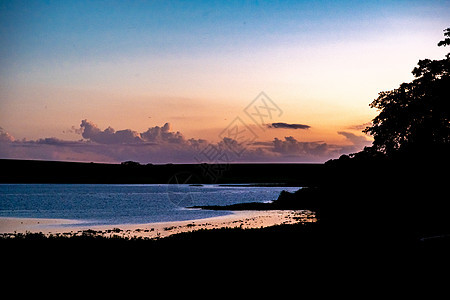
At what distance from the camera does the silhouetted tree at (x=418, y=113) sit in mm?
31750

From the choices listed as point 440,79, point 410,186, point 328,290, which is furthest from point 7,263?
point 440,79

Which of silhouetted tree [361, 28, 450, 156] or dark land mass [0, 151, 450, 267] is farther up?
silhouetted tree [361, 28, 450, 156]

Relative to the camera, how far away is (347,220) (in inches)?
1367

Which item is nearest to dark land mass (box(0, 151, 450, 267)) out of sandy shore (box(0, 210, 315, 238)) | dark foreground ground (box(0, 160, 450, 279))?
dark foreground ground (box(0, 160, 450, 279))

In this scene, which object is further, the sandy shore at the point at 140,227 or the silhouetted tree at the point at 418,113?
the sandy shore at the point at 140,227

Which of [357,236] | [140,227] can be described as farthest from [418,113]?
[140,227]

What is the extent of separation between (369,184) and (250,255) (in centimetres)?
1506

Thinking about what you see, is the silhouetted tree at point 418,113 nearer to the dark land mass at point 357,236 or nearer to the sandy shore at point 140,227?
the dark land mass at point 357,236

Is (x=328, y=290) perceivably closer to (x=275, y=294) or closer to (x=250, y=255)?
(x=275, y=294)

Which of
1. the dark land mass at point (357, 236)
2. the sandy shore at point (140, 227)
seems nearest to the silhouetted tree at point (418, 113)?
the dark land mass at point (357, 236)

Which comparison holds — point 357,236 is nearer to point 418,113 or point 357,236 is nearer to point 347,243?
point 347,243

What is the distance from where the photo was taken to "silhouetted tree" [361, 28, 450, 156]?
→ 31750 millimetres

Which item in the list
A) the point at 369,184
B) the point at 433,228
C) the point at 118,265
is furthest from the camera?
the point at 369,184

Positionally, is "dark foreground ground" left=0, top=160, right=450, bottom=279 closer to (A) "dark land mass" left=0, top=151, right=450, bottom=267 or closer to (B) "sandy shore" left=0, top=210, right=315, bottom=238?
(A) "dark land mass" left=0, top=151, right=450, bottom=267
